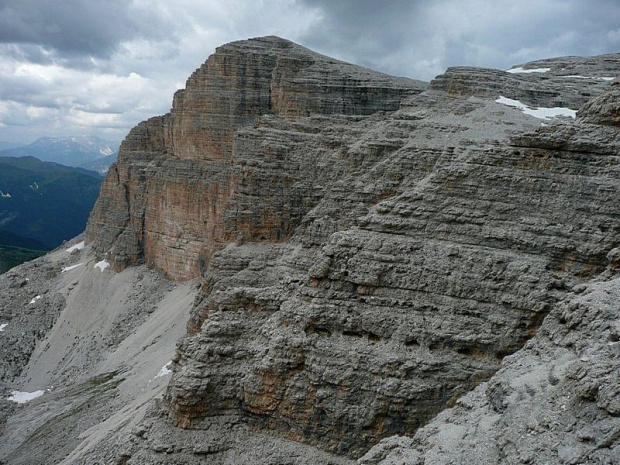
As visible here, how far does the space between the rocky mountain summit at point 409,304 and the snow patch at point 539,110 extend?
0.24 m

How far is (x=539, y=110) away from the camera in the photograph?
1390 inches

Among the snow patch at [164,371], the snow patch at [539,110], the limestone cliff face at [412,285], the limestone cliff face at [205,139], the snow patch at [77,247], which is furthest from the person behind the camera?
the snow patch at [77,247]

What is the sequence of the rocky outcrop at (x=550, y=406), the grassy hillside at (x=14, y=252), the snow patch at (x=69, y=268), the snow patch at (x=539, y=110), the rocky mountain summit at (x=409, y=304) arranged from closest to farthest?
1. the rocky outcrop at (x=550, y=406)
2. the rocky mountain summit at (x=409, y=304)
3. the snow patch at (x=539, y=110)
4. the snow patch at (x=69, y=268)
5. the grassy hillside at (x=14, y=252)

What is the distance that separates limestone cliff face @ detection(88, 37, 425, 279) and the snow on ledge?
57.8 ft

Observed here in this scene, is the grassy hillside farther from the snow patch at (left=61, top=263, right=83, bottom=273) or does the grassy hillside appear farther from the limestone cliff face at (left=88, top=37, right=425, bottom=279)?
the limestone cliff face at (left=88, top=37, right=425, bottom=279)

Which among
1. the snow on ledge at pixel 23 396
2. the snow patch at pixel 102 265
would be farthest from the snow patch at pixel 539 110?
the snow patch at pixel 102 265

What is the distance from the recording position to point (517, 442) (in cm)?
1375

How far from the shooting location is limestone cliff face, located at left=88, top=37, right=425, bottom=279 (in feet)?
182

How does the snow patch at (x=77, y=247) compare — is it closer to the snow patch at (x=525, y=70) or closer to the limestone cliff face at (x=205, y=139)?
the limestone cliff face at (x=205, y=139)

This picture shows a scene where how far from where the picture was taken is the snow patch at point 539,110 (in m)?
34.1

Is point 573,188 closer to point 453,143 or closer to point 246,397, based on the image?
point 453,143

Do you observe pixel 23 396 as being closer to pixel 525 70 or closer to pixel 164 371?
pixel 164 371

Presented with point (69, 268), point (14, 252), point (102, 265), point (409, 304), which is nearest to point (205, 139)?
point (102, 265)

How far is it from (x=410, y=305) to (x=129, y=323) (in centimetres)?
4221
